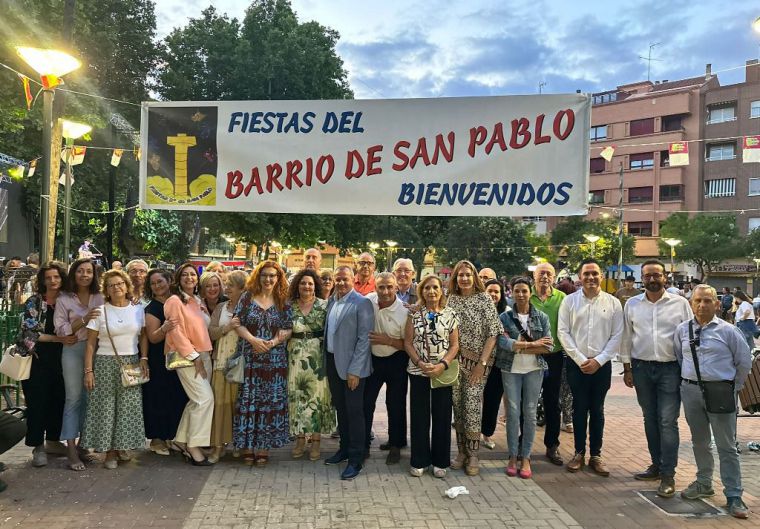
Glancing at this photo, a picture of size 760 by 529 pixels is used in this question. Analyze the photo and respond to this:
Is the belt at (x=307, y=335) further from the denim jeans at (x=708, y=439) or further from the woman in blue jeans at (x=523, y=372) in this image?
the denim jeans at (x=708, y=439)

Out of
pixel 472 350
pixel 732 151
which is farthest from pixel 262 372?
pixel 732 151

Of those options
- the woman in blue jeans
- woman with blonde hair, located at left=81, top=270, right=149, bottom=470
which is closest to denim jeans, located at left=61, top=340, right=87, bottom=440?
woman with blonde hair, located at left=81, top=270, right=149, bottom=470

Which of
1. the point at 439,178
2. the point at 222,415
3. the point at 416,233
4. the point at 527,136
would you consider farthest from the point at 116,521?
the point at 416,233

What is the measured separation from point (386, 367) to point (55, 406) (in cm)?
302

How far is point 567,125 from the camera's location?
14.4ft

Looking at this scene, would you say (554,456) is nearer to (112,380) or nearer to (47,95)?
(112,380)

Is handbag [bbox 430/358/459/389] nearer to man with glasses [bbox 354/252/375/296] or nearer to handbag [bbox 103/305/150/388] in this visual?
man with glasses [bbox 354/252/375/296]

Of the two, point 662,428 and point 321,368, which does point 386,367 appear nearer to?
point 321,368

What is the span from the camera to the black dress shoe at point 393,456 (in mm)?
5359

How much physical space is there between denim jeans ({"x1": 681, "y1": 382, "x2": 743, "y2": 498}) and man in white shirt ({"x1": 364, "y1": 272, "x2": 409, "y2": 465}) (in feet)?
7.75

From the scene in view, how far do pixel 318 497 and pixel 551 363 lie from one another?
261 centimetres

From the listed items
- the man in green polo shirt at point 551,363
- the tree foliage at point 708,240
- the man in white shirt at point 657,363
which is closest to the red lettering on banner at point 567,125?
the man in white shirt at point 657,363

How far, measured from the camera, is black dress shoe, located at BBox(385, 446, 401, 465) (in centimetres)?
536

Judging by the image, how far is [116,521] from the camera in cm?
396
